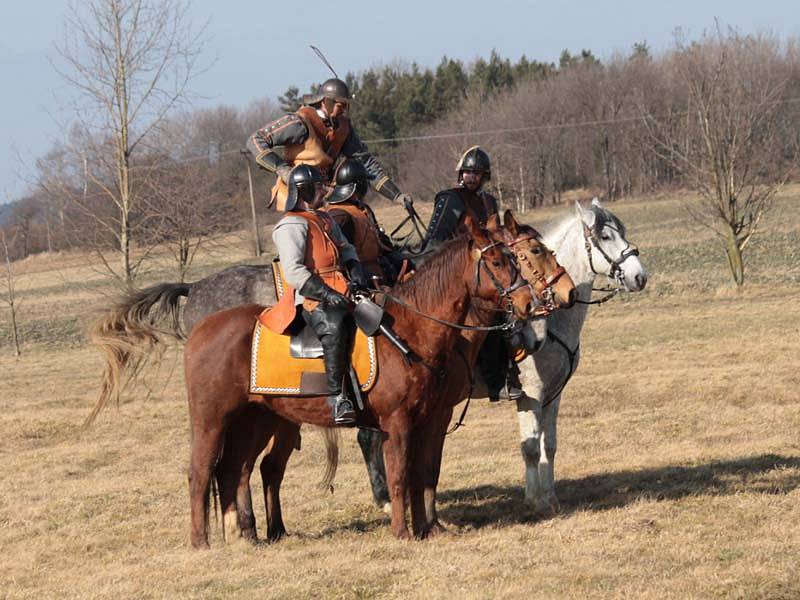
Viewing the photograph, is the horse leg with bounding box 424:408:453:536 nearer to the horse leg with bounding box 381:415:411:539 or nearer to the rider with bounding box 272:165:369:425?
the horse leg with bounding box 381:415:411:539

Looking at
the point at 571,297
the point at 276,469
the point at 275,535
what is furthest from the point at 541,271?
the point at 275,535

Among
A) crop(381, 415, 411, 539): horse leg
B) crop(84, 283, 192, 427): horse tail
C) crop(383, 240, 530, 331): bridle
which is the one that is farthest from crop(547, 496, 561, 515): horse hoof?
crop(84, 283, 192, 427): horse tail

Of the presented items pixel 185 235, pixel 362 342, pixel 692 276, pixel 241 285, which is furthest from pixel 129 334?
pixel 692 276

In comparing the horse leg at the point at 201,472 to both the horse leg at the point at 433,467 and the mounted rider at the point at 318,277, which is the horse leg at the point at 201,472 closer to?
the mounted rider at the point at 318,277

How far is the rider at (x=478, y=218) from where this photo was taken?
8562 millimetres

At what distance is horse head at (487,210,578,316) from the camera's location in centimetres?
745

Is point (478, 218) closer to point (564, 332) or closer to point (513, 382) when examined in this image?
point (564, 332)

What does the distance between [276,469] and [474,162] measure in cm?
291

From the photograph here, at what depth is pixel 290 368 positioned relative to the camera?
7637 mm

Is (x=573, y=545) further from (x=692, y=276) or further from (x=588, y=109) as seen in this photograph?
(x=588, y=109)

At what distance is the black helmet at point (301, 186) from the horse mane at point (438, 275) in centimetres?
94

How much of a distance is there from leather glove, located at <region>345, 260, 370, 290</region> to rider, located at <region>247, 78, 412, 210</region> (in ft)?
4.12

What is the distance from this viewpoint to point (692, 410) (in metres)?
13.6

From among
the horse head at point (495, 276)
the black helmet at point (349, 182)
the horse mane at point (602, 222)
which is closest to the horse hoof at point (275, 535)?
the horse head at point (495, 276)
